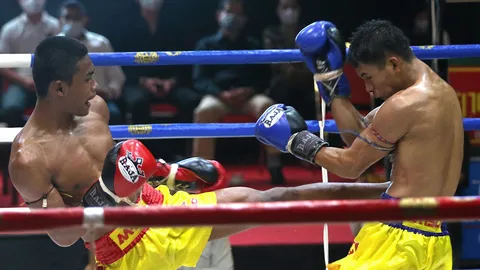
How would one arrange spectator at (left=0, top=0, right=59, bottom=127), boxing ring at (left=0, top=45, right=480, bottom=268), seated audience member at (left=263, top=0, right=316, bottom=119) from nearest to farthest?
1. boxing ring at (left=0, top=45, right=480, bottom=268)
2. spectator at (left=0, top=0, right=59, bottom=127)
3. seated audience member at (left=263, top=0, right=316, bottom=119)

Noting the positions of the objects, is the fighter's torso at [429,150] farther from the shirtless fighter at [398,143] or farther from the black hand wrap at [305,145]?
the black hand wrap at [305,145]

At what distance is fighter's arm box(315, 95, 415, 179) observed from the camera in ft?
7.20

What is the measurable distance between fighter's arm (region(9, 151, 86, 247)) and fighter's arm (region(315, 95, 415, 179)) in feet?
2.78

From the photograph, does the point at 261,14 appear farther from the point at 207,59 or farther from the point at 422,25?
the point at 207,59

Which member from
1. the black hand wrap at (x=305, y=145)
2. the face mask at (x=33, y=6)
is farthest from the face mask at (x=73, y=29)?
the black hand wrap at (x=305, y=145)

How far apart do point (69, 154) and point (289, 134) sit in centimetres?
73

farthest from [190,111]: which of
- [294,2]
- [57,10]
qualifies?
[57,10]

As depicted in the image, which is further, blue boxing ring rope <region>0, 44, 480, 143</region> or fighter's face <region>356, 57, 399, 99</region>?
→ blue boxing ring rope <region>0, 44, 480, 143</region>

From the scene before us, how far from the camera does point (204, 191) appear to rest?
246 cm

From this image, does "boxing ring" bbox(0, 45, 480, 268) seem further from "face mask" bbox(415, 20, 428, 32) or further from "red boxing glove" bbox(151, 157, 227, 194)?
"face mask" bbox(415, 20, 428, 32)

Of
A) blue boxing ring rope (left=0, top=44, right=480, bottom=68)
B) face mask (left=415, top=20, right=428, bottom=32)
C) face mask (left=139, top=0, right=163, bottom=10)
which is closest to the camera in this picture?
blue boxing ring rope (left=0, top=44, right=480, bottom=68)

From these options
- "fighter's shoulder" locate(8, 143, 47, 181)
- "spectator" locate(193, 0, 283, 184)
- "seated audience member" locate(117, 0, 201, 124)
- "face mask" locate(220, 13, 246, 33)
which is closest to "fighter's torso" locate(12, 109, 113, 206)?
"fighter's shoulder" locate(8, 143, 47, 181)

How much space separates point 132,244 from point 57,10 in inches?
149

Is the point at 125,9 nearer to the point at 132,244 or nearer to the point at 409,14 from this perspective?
the point at 409,14
